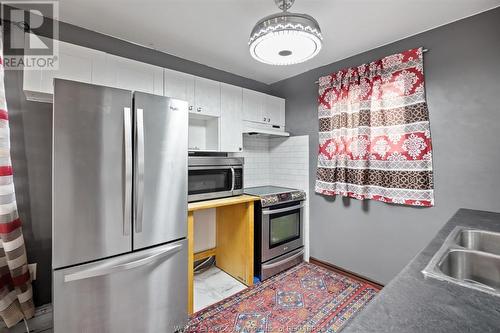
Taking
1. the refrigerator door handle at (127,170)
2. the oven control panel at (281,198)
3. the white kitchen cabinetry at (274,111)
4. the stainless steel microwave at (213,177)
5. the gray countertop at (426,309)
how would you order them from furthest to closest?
the white kitchen cabinetry at (274,111)
the oven control panel at (281,198)
the stainless steel microwave at (213,177)
the refrigerator door handle at (127,170)
the gray countertop at (426,309)

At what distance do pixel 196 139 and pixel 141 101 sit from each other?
1163 mm

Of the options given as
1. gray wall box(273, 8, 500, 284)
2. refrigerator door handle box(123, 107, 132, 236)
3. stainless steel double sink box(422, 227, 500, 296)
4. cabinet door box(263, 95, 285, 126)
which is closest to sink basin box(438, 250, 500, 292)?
stainless steel double sink box(422, 227, 500, 296)

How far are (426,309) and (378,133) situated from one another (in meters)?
1.97

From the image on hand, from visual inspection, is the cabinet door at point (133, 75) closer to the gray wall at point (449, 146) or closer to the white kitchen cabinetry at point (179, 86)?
the white kitchen cabinetry at point (179, 86)

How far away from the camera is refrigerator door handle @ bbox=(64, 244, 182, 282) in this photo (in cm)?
133

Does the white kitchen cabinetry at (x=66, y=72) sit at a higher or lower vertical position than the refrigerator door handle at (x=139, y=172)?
higher

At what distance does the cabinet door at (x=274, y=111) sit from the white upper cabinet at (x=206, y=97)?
74cm

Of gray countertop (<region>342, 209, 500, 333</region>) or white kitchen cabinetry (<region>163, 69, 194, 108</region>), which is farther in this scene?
white kitchen cabinetry (<region>163, 69, 194, 108</region>)

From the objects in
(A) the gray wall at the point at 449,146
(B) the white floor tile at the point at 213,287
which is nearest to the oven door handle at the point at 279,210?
(A) the gray wall at the point at 449,146

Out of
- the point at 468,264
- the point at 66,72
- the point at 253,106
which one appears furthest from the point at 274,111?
the point at 468,264

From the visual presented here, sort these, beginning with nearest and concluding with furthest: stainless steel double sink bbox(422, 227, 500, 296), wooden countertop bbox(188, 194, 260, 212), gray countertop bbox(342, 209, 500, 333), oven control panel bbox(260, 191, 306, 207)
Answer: gray countertop bbox(342, 209, 500, 333)
stainless steel double sink bbox(422, 227, 500, 296)
wooden countertop bbox(188, 194, 260, 212)
oven control panel bbox(260, 191, 306, 207)

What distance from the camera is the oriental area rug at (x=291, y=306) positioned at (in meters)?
1.85

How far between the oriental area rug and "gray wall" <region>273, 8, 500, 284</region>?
0.33 meters

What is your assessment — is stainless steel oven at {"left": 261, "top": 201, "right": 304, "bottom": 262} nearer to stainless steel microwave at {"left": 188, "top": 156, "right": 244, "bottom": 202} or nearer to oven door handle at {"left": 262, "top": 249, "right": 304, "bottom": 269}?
oven door handle at {"left": 262, "top": 249, "right": 304, "bottom": 269}
